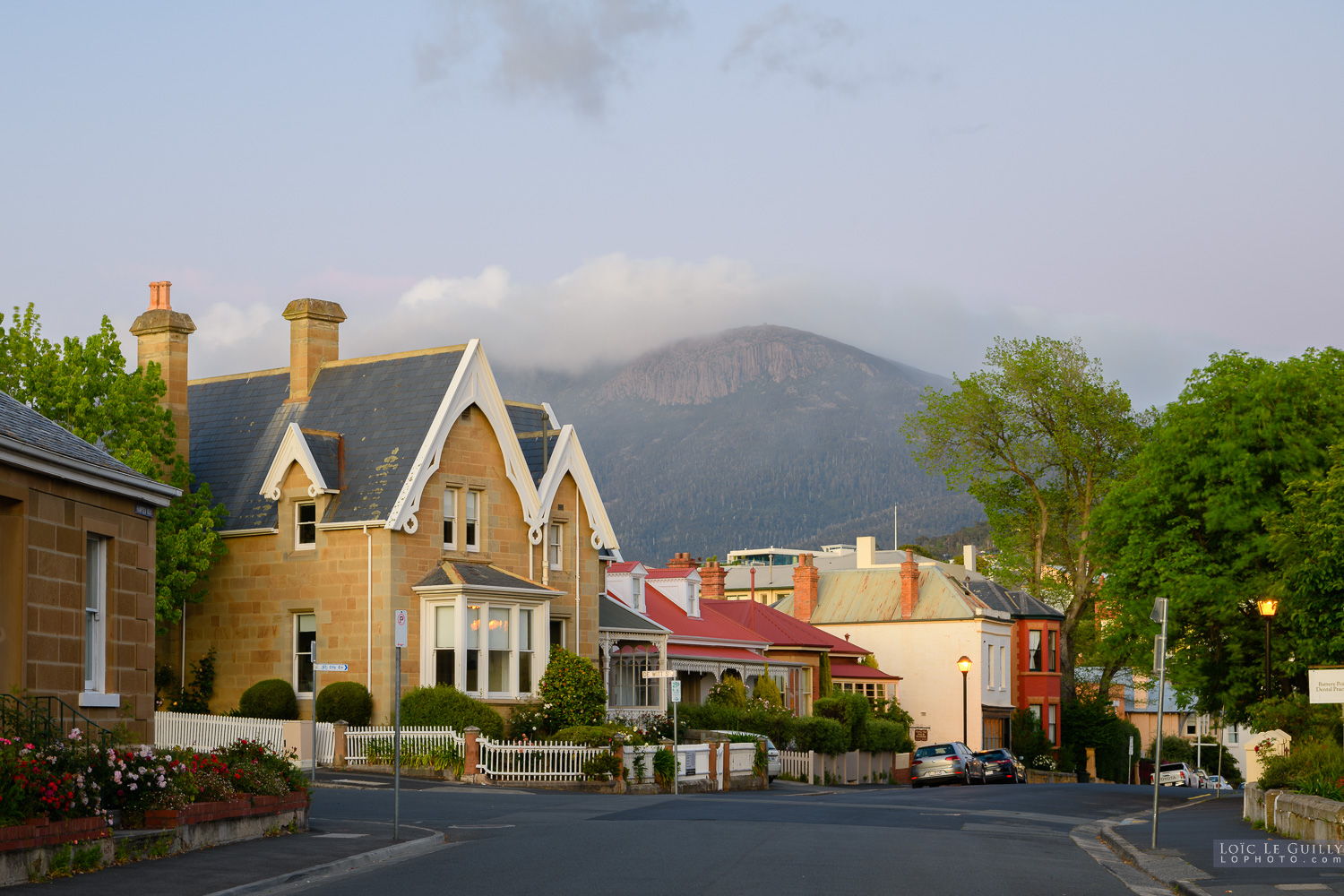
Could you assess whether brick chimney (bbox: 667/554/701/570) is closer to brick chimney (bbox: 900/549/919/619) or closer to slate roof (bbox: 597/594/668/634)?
slate roof (bbox: 597/594/668/634)

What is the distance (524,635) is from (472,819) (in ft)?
56.5

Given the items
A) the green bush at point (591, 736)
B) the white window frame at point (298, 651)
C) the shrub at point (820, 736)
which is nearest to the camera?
the green bush at point (591, 736)

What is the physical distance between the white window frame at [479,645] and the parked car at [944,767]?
48.7ft

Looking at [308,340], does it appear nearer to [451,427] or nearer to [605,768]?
[451,427]

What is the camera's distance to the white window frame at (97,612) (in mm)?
21250

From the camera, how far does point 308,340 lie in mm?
45250

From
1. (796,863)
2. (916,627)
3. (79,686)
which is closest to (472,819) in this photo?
(79,686)

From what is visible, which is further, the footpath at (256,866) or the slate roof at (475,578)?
the slate roof at (475,578)

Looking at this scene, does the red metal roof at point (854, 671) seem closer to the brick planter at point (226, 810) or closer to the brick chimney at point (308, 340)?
the brick chimney at point (308, 340)

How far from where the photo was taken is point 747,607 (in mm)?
61688

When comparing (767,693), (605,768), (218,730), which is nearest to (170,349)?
(218,730)

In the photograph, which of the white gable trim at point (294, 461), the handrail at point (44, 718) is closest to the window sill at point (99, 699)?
the handrail at point (44, 718)

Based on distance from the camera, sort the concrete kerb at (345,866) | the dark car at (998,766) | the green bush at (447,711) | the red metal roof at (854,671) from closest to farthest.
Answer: the concrete kerb at (345,866) < the green bush at (447,711) < the dark car at (998,766) < the red metal roof at (854,671)

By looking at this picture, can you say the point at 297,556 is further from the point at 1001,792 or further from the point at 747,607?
the point at 747,607
